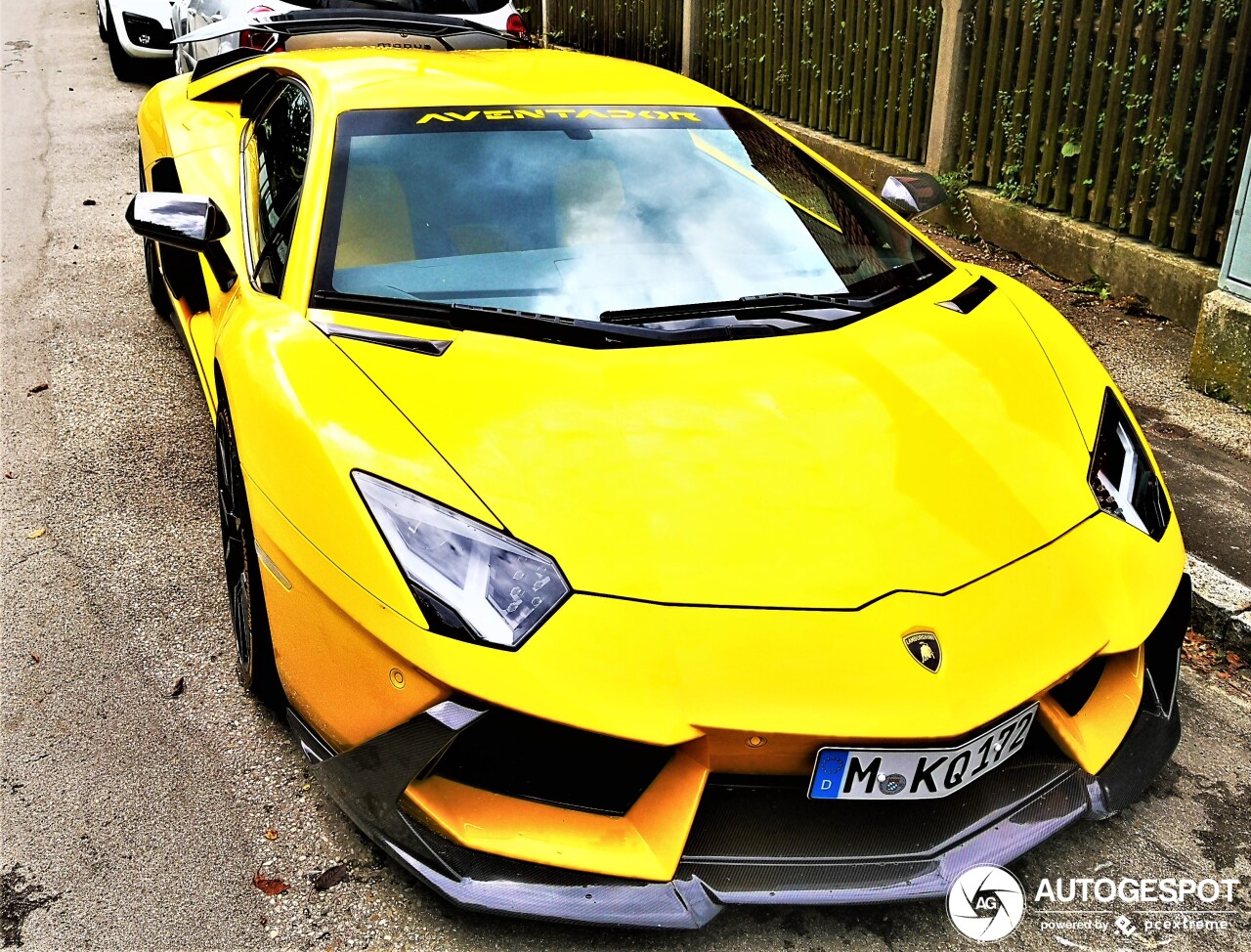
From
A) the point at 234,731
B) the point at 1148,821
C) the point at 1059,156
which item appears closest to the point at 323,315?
the point at 234,731

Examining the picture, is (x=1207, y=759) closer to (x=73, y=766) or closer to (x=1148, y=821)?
(x=1148, y=821)

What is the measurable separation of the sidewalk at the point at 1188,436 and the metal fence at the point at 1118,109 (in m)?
0.37

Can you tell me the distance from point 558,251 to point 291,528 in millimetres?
1009

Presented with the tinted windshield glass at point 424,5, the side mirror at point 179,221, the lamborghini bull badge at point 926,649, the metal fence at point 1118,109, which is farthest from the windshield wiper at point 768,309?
the tinted windshield glass at point 424,5

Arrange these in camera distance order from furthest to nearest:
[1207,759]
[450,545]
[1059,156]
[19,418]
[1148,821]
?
[1059,156], [19,418], [1207,759], [1148,821], [450,545]

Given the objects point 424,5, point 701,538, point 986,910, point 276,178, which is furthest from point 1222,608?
point 424,5

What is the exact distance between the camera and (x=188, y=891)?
86.2 inches

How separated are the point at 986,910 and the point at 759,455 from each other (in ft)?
3.05

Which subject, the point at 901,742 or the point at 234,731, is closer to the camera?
the point at 901,742

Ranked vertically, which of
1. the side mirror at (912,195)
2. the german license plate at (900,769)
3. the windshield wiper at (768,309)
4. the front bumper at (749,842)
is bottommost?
the front bumper at (749,842)

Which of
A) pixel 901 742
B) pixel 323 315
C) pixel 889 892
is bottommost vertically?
pixel 889 892

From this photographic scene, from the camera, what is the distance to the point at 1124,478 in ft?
A: 8.29

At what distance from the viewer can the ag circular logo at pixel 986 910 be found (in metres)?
2.09

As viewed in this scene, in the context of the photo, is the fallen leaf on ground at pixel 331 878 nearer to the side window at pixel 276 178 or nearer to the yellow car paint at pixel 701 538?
the yellow car paint at pixel 701 538
